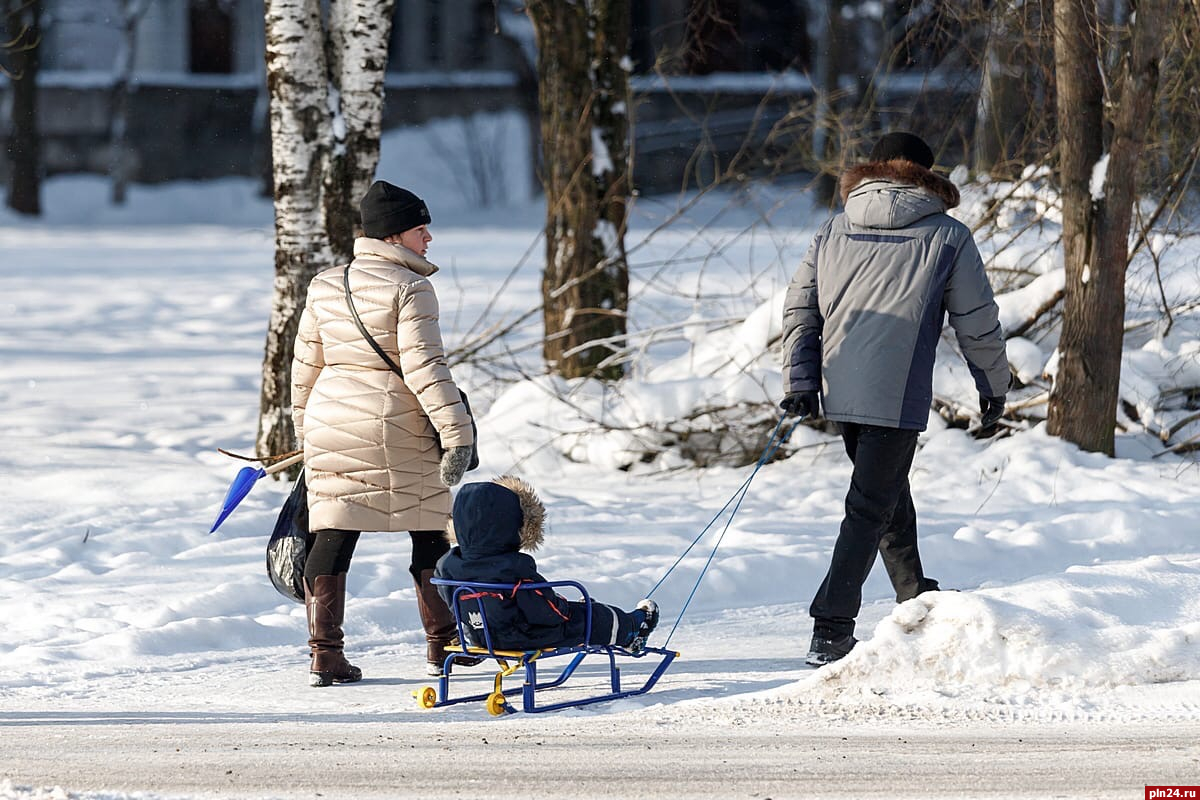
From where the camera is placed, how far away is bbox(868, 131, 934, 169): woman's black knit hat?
4.88 meters

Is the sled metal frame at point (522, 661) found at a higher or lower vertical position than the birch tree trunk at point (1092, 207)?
lower

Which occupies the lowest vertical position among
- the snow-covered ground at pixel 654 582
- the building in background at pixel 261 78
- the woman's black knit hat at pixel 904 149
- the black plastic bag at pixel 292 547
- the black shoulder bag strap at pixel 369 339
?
the snow-covered ground at pixel 654 582

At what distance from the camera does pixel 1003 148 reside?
341 inches

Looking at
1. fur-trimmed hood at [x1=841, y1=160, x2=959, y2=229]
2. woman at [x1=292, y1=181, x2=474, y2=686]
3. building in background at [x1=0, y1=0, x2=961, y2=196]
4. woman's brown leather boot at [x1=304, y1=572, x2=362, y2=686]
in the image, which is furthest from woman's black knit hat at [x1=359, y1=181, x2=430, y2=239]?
building in background at [x1=0, y1=0, x2=961, y2=196]

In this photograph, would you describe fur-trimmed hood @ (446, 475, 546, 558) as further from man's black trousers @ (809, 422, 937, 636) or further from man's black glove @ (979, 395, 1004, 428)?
man's black glove @ (979, 395, 1004, 428)

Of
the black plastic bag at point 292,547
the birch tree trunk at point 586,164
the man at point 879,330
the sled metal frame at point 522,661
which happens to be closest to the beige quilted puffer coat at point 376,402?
the black plastic bag at point 292,547

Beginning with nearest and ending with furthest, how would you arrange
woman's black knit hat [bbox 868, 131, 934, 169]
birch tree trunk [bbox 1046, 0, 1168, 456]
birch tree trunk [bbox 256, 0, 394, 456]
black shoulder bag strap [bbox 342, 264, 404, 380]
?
black shoulder bag strap [bbox 342, 264, 404, 380] < woman's black knit hat [bbox 868, 131, 934, 169] < birch tree trunk [bbox 1046, 0, 1168, 456] < birch tree trunk [bbox 256, 0, 394, 456]

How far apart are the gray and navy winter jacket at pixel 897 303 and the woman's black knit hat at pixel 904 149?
0.04 metres

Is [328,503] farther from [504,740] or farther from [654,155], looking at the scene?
[654,155]

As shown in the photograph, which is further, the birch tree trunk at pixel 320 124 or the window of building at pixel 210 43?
the window of building at pixel 210 43

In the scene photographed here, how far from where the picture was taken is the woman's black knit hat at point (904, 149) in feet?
16.0

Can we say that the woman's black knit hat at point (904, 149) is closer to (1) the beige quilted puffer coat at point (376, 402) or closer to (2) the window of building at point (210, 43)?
(1) the beige quilted puffer coat at point (376, 402)

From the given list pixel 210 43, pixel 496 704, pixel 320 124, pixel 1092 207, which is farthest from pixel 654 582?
pixel 210 43

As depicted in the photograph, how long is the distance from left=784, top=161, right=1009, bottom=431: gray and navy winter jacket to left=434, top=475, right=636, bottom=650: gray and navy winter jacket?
Answer: 1.12 meters
